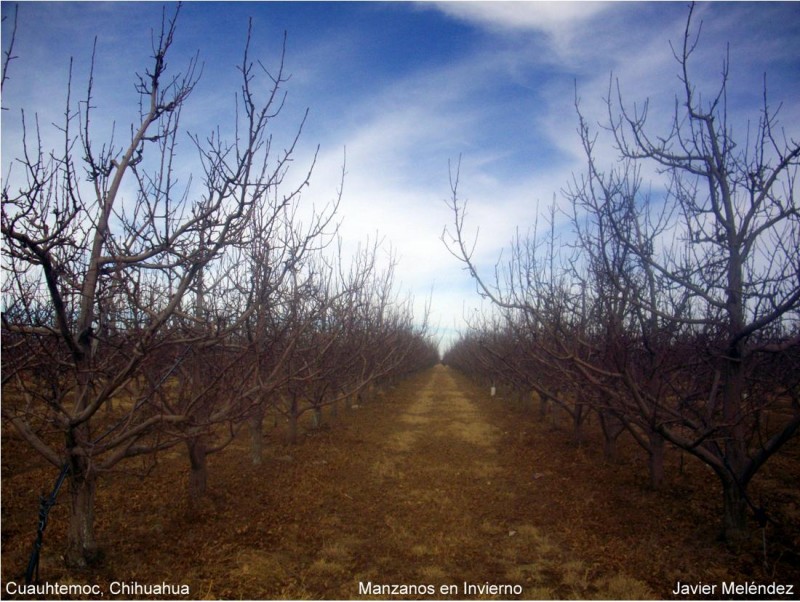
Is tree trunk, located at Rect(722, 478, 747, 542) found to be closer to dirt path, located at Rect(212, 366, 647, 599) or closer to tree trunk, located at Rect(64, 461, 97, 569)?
dirt path, located at Rect(212, 366, 647, 599)

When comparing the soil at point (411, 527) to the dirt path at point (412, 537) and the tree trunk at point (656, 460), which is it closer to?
the dirt path at point (412, 537)

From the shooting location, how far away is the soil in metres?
5.18

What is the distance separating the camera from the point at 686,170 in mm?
6164

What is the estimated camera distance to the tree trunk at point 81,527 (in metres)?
4.77

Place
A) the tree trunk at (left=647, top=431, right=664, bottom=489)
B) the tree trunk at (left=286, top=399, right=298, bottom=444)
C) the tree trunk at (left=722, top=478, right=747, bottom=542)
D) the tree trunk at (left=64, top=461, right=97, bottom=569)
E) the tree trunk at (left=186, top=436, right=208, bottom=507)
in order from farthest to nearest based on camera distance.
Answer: the tree trunk at (left=286, top=399, right=298, bottom=444)
the tree trunk at (left=647, top=431, right=664, bottom=489)
the tree trunk at (left=186, top=436, right=208, bottom=507)
the tree trunk at (left=722, top=478, right=747, bottom=542)
the tree trunk at (left=64, top=461, right=97, bottom=569)

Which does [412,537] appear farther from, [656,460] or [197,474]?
[656,460]

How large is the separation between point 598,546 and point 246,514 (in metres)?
5.14

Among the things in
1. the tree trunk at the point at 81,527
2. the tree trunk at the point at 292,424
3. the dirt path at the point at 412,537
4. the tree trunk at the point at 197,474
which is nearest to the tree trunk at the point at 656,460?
the dirt path at the point at 412,537

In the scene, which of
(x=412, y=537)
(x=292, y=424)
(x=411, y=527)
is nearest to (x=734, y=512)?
(x=412, y=537)

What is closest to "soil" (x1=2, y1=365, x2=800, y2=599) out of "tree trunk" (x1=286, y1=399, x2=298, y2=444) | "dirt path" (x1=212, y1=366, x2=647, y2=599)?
"dirt path" (x1=212, y1=366, x2=647, y2=599)

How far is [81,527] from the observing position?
484 centimetres

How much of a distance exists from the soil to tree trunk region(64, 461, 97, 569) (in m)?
0.16

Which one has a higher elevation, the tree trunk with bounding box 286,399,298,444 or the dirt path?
the tree trunk with bounding box 286,399,298,444

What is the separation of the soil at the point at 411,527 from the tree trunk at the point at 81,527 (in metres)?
0.16
